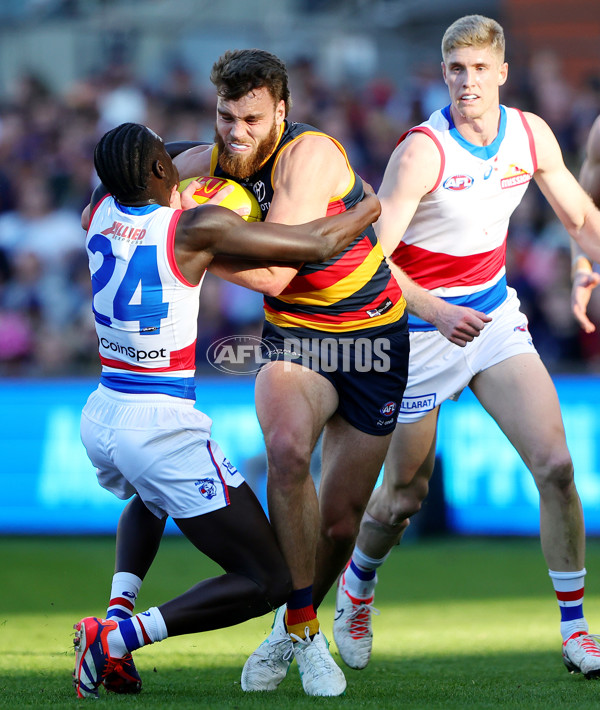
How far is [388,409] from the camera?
16.9 feet

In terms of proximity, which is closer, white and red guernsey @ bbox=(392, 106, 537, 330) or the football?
the football

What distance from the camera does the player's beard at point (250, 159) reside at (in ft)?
16.1

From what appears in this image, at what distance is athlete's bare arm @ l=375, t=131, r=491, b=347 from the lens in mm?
5344

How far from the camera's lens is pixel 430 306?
529cm

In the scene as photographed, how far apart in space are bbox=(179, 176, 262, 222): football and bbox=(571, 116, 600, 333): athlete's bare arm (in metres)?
2.07

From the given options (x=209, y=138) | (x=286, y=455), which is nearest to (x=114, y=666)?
(x=286, y=455)

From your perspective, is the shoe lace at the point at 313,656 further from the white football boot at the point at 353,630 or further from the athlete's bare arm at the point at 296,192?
the athlete's bare arm at the point at 296,192

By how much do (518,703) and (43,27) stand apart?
47.4ft

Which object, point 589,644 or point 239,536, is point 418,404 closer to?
point 589,644

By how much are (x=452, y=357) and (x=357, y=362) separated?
2.64 feet

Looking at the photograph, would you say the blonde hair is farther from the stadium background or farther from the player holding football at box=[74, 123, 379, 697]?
the stadium background

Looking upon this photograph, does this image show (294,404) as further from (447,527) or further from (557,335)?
(557,335)

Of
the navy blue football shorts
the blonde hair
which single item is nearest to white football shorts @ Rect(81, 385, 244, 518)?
the navy blue football shorts

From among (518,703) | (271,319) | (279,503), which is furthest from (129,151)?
(518,703)
